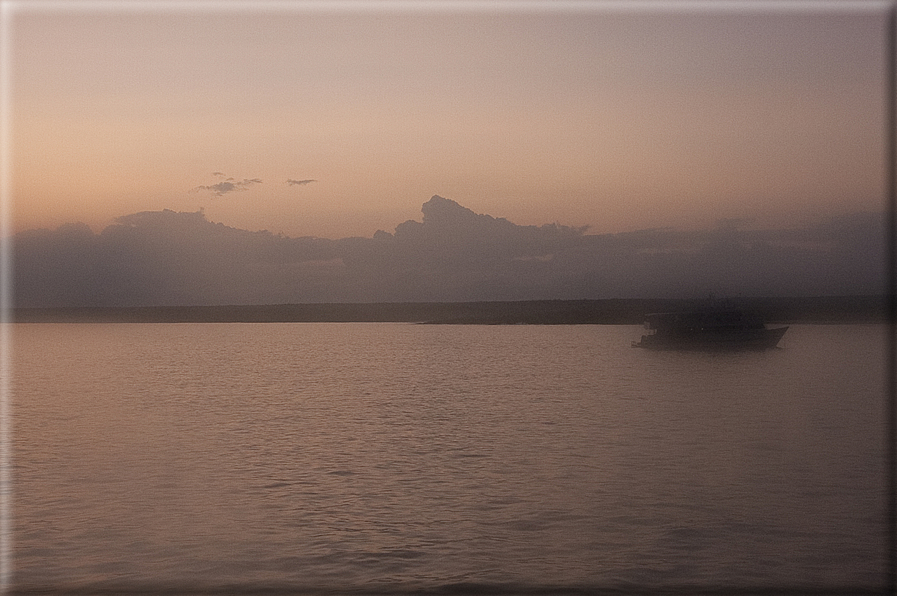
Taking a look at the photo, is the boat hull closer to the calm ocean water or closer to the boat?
the boat

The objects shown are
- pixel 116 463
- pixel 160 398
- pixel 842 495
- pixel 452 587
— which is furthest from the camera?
pixel 160 398

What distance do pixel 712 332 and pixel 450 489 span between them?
63726mm

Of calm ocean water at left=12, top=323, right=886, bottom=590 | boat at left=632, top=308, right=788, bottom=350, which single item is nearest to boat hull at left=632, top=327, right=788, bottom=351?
boat at left=632, top=308, right=788, bottom=350

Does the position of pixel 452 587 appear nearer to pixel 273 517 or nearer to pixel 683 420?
pixel 273 517

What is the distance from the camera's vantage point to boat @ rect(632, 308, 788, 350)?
80.4m

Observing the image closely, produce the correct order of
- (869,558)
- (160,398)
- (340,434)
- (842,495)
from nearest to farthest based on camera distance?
(869,558) → (842,495) → (340,434) → (160,398)

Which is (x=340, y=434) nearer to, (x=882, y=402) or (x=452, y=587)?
(x=452, y=587)

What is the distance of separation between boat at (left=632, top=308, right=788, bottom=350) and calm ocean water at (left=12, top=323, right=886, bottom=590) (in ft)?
103

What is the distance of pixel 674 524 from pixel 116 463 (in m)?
16.9

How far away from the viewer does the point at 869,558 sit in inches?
623

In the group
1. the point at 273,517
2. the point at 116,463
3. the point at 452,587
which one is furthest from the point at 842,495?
the point at 116,463

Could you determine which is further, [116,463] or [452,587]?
[116,463]

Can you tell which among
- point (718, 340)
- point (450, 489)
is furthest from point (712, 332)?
point (450, 489)

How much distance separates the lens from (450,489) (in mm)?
21500
